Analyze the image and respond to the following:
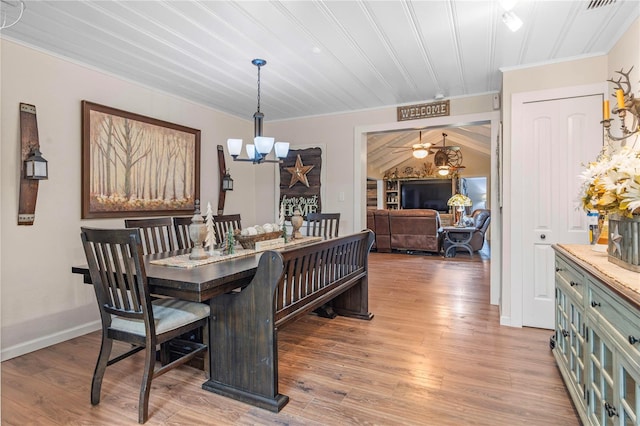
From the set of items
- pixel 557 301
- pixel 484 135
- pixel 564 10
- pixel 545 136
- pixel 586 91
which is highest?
pixel 484 135

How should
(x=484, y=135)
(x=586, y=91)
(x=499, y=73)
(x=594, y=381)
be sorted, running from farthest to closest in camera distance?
(x=484, y=135)
(x=499, y=73)
(x=586, y=91)
(x=594, y=381)

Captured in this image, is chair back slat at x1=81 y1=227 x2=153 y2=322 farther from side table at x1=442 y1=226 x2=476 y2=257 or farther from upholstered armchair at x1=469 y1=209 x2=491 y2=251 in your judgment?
upholstered armchair at x1=469 y1=209 x2=491 y2=251

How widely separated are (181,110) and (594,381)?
13.6 ft

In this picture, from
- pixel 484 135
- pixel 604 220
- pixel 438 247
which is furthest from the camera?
pixel 484 135

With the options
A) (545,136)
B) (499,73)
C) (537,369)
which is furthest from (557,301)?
(499,73)

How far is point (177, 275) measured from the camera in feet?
6.15

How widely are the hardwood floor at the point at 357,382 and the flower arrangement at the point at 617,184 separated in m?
1.11

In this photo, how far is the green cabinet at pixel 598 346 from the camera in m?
1.17

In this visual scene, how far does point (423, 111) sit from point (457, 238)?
13.9 ft

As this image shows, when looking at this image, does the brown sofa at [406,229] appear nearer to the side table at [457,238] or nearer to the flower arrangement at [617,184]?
the side table at [457,238]

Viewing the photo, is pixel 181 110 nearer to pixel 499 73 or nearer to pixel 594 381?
pixel 499 73

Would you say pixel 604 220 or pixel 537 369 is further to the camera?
pixel 537 369

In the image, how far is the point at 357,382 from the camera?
2191 millimetres

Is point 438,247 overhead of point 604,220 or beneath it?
beneath
